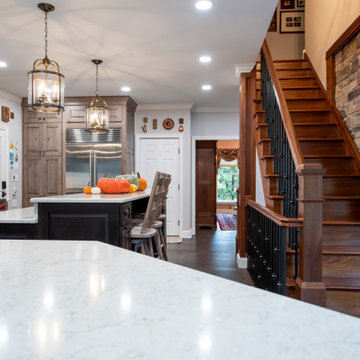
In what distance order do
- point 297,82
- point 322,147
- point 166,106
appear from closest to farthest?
point 322,147
point 297,82
point 166,106

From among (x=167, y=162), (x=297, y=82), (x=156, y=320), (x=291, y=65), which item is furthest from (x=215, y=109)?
(x=156, y=320)

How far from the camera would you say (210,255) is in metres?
5.08

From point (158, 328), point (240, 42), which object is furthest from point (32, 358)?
point (240, 42)

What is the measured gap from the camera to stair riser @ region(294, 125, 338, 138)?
392 cm

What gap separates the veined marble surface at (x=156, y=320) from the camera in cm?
33

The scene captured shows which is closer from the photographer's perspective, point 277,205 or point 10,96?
point 277,205

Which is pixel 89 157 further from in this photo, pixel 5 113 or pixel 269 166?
pixel 269 166

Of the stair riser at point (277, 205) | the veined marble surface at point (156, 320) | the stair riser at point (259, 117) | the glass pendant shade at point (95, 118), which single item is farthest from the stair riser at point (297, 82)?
the veined marble surface at point (156, 320)

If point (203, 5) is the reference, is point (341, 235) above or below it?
below

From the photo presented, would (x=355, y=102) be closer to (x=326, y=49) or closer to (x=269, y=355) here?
(x=326, y=49)

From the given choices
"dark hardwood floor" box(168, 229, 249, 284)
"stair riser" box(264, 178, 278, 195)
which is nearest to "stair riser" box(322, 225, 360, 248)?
"stair riser" box(264, 178, 278, 195)

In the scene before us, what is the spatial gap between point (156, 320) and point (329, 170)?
3.52 metres

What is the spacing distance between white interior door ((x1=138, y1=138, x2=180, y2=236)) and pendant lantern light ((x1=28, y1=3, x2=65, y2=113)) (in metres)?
3.91

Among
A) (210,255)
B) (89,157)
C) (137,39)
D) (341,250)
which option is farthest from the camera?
(89,157)
